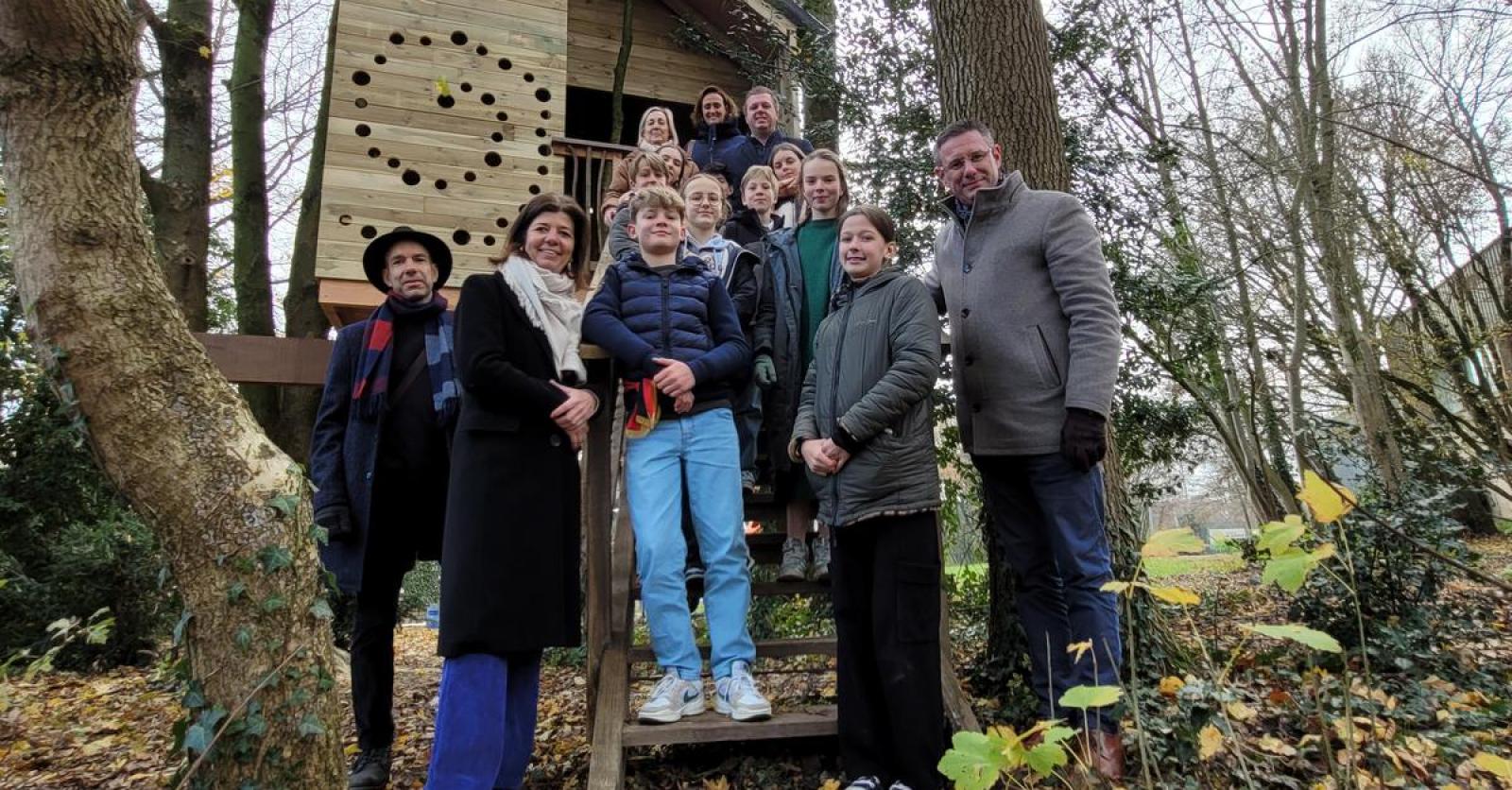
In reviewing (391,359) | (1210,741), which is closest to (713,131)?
(391,359)

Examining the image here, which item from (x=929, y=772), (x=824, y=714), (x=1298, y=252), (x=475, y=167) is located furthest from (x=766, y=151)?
(x=1298, y=252)

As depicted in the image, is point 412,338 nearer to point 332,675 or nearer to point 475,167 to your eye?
point 332,675

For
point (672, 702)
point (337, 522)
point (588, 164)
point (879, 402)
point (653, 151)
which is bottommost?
point (672, 702)

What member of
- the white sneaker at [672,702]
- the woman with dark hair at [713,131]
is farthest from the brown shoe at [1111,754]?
the woman with dark hair at [713,131]

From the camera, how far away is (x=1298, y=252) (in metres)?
9.23

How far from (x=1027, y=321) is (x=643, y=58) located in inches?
282

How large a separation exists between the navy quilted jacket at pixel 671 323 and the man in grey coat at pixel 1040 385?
0.82m

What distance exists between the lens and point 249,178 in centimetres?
808

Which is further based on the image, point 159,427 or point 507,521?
point 507,521

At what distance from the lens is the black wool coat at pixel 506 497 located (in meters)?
2.49

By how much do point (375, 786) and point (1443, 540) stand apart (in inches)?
192

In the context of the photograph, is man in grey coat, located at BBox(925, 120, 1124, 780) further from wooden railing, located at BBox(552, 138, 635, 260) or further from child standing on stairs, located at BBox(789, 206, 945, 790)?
wooden railing, located at BBox(552, 138, 635, 260)

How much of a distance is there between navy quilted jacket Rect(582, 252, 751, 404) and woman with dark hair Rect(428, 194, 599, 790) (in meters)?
0.20

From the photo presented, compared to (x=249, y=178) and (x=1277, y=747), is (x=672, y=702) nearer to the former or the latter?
(x=1277, y=747)
